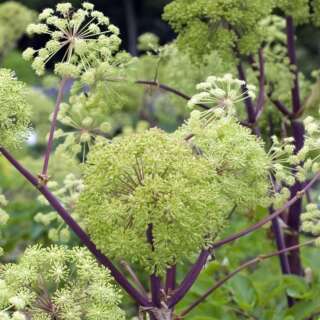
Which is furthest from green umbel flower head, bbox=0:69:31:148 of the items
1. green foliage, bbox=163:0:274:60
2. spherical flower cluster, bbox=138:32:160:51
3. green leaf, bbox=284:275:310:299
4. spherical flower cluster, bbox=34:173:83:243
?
green leaf, bbox=284:275:310:299

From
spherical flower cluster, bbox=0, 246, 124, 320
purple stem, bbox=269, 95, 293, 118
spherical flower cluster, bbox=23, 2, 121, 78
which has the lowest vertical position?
spherical flower cluster, bbox=0, 246, 124, 320

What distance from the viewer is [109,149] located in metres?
1.70

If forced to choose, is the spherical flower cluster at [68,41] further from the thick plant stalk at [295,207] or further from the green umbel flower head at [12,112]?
the thick plant stalk at [295,207]

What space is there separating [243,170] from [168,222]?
23 cm

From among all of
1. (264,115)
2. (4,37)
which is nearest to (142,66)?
(264,115)

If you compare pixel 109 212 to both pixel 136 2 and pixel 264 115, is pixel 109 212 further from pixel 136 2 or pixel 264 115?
pixel 136 2

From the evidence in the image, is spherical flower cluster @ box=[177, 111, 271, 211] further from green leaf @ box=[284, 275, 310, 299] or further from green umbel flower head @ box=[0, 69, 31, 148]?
green leaf @ box=[284, 275, 310, 299]

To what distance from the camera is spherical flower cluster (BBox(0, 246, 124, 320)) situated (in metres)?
1.64

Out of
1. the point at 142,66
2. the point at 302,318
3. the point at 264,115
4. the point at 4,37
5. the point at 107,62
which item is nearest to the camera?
the point at 107,62

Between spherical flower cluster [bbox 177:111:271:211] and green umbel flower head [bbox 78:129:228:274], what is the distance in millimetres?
41

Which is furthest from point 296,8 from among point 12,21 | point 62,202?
point 12,21

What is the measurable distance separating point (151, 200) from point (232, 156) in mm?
218

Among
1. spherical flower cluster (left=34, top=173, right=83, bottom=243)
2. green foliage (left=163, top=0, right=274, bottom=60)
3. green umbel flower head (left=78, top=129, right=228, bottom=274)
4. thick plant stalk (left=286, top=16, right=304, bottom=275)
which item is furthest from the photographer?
thick plant stalk (left=286, top=16, right=304, bottom=275)

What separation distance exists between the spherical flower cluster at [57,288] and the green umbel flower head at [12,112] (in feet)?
0.75
